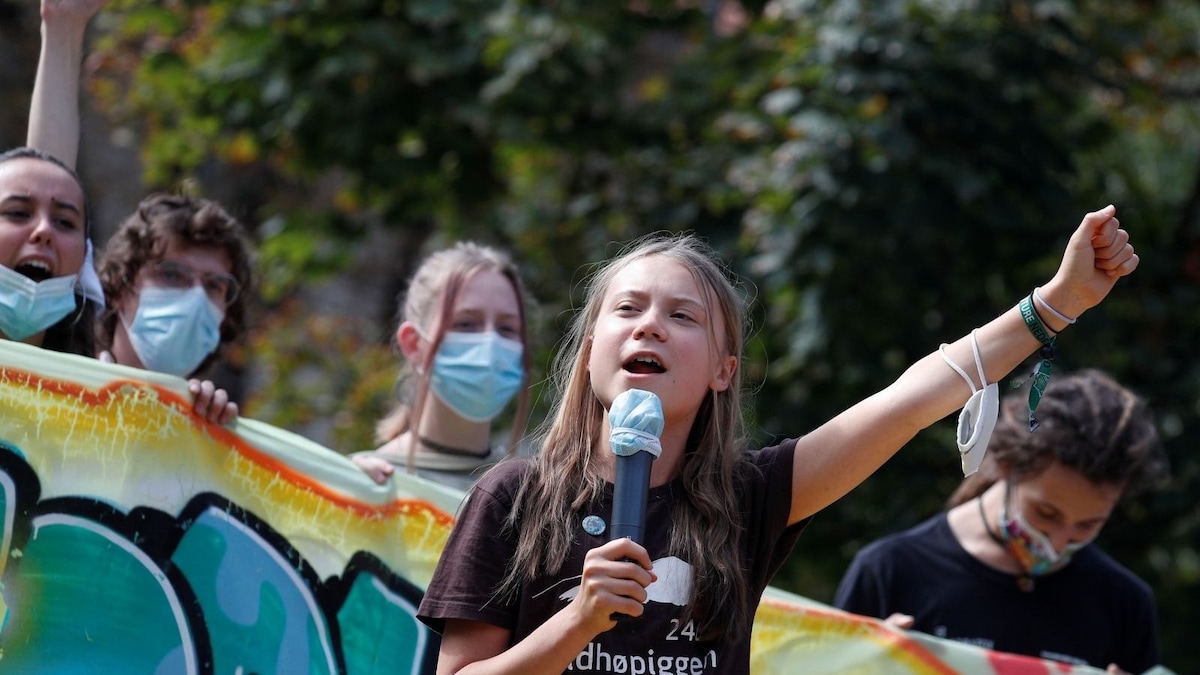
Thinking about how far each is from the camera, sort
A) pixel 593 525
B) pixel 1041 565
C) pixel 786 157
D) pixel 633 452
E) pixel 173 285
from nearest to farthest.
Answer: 1. pixel 633 452
2. pixel 593 525
3. pixel 173 285
4. pixel 1041 565
5. pixel 786 157

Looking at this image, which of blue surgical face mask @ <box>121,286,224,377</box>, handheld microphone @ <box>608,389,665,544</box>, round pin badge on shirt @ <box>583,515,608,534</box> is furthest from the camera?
blue surgical face mask @ <box>121,286,224,377</box>

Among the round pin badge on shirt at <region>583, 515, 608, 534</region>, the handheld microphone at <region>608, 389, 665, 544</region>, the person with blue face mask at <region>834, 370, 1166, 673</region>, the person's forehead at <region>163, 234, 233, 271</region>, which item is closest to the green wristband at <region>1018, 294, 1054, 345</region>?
the handheld microphone at <region>608, 389, 665, 544</region>

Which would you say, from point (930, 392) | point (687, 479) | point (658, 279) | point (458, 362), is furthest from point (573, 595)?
point (458, 362)

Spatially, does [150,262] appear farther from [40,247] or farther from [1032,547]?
[1032,547]

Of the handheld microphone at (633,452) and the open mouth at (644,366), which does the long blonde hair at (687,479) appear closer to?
the open mouth at (644,366)

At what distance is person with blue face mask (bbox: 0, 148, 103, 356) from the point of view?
3.55 meters

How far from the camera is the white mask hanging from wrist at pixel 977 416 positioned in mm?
2762

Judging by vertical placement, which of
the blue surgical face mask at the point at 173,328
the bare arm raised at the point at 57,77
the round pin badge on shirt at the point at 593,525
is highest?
the bare arm raised at the point at 57,77

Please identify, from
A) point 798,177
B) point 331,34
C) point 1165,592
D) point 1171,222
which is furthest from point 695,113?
point 1165,592

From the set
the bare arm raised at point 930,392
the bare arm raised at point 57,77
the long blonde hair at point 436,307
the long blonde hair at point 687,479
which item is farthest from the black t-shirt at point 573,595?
the bare arm raised at point 57,77

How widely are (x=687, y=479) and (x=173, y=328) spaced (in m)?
1.82

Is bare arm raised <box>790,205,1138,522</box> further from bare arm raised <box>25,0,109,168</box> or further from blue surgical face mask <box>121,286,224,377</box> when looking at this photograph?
bare arm raised <box>25,0,109,168</box>

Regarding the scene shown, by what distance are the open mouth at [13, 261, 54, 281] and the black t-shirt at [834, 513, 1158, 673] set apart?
95.3 inches

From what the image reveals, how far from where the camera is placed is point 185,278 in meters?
4.12
